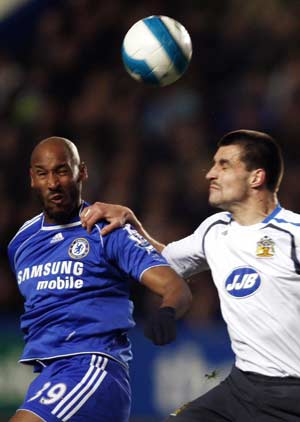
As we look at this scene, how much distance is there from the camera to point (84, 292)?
180 inches

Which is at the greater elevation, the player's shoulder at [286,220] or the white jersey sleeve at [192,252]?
the player's shoulder at [286,220]

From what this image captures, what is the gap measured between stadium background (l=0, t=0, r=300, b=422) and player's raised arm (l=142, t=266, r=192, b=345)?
3512mm

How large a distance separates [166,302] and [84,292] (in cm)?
61

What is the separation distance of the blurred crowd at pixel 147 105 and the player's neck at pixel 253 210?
3604 millimetres

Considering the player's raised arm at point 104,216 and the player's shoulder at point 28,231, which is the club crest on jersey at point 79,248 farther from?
the player's shoulder at point 28,231

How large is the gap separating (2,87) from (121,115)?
164cm

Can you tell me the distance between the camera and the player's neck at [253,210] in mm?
4602

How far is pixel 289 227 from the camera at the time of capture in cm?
445

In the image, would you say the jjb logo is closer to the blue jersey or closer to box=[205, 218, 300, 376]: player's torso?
box=[205, 218, 300, 376]: player's torso

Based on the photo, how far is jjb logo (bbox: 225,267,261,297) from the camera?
14.4ft

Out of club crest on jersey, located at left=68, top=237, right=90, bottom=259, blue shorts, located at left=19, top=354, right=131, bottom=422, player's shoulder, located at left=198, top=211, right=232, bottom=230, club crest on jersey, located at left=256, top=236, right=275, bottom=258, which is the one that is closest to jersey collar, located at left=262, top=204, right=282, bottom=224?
club crest on jersey, located at left=256, top=236, right=275, bottom=258

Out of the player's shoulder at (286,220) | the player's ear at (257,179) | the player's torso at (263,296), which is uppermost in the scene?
the player's ear at (257,179)

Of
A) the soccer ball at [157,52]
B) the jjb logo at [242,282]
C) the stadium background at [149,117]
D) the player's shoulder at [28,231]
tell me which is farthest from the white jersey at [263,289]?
the stadium background at [149,117]

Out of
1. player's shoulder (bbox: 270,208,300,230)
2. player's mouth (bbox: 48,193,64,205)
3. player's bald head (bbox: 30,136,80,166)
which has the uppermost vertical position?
player's bald head (bbox: 30,136,80,166)
